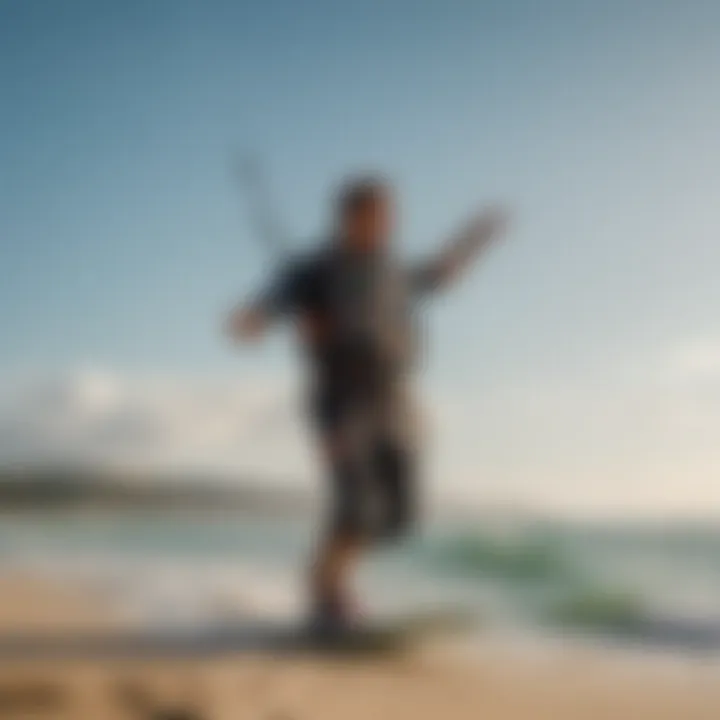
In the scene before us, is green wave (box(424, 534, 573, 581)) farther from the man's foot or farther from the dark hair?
the dark hair

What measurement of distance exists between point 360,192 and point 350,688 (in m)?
0.62

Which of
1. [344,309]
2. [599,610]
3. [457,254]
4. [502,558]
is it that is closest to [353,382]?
[344,309]

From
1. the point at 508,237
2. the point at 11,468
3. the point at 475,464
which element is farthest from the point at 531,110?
the point at 11,468

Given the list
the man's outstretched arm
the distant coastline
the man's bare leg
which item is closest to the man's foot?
the man's bare leg

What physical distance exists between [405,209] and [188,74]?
369 mm

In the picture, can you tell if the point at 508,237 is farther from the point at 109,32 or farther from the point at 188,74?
the point at 109,32

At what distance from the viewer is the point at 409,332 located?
4.19ft

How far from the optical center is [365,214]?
4.31ft

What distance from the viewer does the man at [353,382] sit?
1.26 metres

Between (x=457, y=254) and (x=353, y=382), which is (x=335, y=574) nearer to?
(x=353, y=382)

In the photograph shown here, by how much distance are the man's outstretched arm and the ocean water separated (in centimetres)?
31

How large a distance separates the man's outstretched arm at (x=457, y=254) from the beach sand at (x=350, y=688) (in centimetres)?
46

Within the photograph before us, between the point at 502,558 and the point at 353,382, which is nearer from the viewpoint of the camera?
the point at 353,382

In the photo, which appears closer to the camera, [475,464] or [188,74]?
[475,464]
